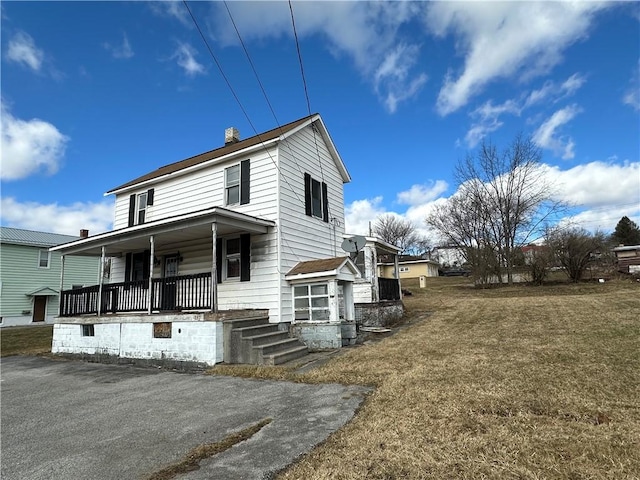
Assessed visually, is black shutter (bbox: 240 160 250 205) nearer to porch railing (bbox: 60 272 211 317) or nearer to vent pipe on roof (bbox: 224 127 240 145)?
porch railing (bbox: 60 272 211 317)

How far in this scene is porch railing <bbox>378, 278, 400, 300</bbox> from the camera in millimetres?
14406

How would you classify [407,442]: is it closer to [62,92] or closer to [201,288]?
[201,288]

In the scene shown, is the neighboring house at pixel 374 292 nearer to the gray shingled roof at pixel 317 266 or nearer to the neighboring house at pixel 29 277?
the gray shingled roof at pixel 317 266

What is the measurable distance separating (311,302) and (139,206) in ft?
28.1

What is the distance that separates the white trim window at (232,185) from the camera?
11.9m

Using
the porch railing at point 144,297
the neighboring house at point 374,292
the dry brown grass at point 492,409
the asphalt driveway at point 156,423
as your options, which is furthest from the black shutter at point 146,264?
the dry brown grass at point 492,409

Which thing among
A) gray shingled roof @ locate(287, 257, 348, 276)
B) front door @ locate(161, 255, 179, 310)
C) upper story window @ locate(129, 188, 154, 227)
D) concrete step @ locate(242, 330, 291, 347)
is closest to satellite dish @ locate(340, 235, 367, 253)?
gray shingled roof @ locate(287, 257, 348, 276)

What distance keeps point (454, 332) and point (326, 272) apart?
4.24 metres

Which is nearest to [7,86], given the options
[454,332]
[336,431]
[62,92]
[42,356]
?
[62,92]

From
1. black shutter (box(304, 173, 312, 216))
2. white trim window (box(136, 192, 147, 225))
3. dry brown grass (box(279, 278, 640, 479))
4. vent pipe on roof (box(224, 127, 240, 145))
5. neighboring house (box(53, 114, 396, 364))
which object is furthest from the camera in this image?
vent pipe on roof (box(224, 127, 240, 145))

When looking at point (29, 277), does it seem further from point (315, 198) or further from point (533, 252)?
point (533, 252)

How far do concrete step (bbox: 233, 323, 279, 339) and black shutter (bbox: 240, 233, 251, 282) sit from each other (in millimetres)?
1777

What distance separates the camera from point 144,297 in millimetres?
11016

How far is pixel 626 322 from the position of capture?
1013 centimetres
